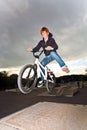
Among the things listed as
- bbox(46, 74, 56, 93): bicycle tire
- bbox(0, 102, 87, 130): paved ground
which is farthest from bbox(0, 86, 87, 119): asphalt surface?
bbox(0, 102, 87, 130): paved ground

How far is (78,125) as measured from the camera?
572 cm

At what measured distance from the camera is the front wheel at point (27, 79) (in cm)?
714

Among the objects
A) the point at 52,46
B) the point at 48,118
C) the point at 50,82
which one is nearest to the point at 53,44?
the point at 52,46

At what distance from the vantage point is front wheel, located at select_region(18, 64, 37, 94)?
7.14 metres

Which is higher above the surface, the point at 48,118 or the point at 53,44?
the point at 53,44

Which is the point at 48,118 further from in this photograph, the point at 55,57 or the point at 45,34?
the point at 45,34

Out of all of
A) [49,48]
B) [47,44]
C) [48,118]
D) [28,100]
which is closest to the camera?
[48,118]

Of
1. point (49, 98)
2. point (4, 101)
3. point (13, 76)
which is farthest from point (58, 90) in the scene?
point (13, 76)

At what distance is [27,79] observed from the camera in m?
7.41

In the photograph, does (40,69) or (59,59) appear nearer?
(59,59)

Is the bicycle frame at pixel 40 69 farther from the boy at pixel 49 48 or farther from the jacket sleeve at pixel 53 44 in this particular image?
the jacket sleeve at pixel 53 44

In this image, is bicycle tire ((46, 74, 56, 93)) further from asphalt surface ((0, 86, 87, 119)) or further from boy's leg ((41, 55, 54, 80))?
boy's leg ((41, 55, 54, 80))

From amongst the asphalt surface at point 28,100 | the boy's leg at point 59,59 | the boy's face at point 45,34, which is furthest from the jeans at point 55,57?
the asphalt surface at point 28,100

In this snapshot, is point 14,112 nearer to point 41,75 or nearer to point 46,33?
point 41,75
